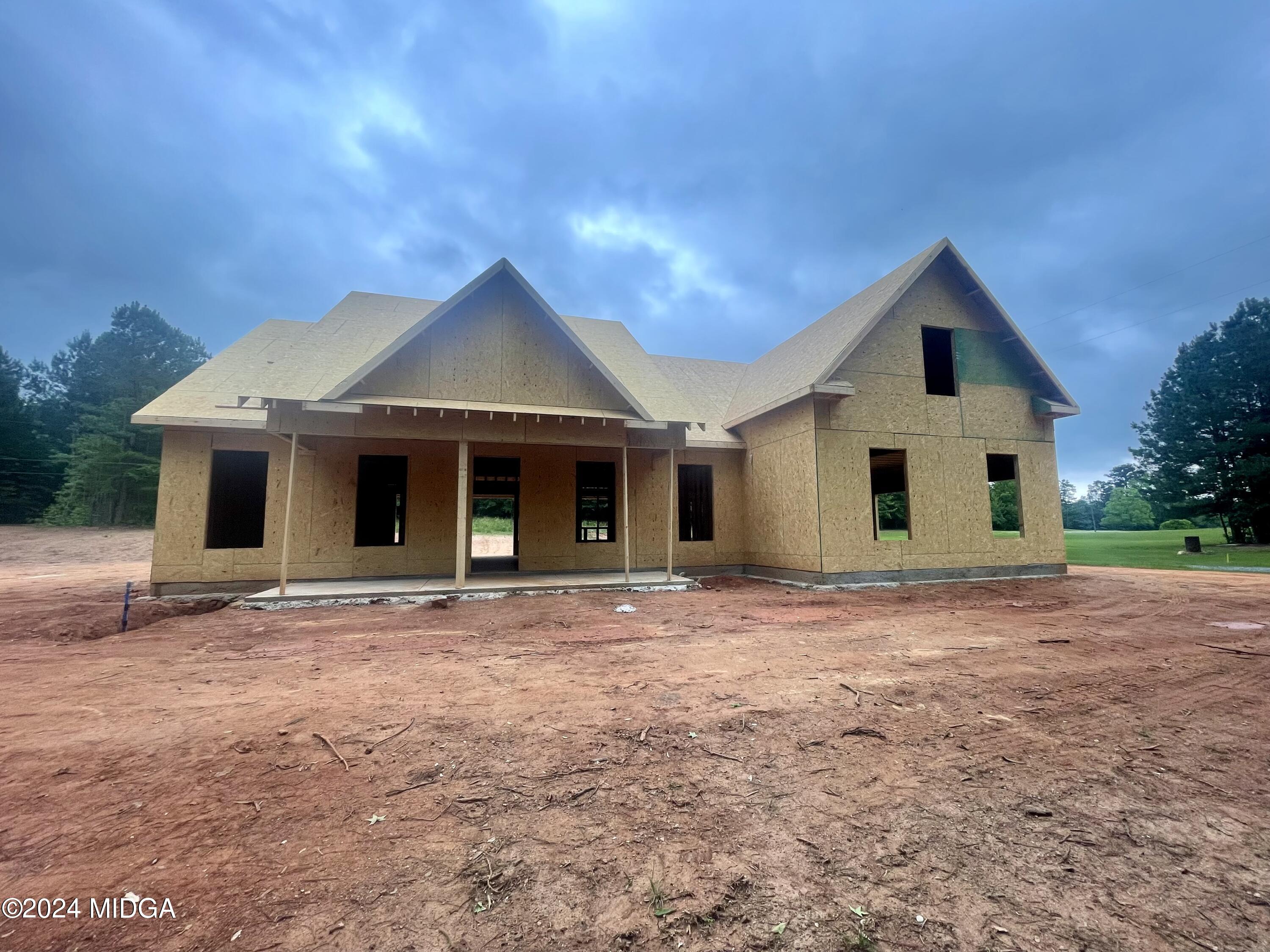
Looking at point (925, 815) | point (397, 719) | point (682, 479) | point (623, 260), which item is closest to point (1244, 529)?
point (682, 479)

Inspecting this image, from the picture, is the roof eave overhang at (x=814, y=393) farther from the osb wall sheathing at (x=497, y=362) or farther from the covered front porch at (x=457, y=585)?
the covered front porch at (x=457, y=585)

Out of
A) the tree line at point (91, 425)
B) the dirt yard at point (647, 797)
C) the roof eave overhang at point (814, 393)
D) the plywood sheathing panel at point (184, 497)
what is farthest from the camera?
the tree line at point (91, 425)

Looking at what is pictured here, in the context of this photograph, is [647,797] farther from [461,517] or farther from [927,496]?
[927,496]

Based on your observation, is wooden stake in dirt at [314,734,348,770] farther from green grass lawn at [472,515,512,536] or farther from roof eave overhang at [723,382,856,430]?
A: green grass lawn at [472,515,512,536]

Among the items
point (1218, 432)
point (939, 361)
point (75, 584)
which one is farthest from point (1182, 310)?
point (75, 584)

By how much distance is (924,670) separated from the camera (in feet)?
15.9

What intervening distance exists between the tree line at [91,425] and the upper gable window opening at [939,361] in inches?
1151

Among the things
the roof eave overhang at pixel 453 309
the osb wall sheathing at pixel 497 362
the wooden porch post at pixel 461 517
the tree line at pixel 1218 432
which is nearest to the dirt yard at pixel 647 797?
the wooden porch post at pixel 461 517

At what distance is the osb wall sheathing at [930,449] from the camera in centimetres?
1110

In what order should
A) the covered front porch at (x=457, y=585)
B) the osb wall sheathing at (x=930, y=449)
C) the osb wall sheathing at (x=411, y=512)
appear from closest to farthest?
the covered front porch at (x=457, y=585), the osb wall sheathing at (x=411, y=512), the osb wall sheathing at (x=930, y=449)

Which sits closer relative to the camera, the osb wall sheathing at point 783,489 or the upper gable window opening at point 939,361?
the osb wall sheathing at point 783,489

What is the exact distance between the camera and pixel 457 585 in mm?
9758

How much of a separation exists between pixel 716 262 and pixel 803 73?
48456mm

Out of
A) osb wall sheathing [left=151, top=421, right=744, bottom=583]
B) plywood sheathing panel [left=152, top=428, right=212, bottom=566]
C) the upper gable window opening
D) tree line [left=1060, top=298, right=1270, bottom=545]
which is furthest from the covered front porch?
tree line [left=1060, top=298, right=1270, bottom=545]
